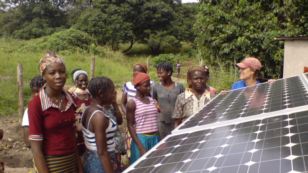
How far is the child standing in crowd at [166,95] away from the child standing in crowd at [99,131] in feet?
5.88

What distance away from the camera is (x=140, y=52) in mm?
42406

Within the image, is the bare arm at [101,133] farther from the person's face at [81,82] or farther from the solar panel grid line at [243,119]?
the person's face at [81,82]

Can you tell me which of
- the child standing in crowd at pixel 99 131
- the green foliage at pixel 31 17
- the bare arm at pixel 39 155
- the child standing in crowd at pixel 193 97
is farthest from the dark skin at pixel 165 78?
the green foliage at pixel 31 17

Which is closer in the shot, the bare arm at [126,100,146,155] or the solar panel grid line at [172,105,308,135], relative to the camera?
the solar panel grid line at [172,105,308,135]

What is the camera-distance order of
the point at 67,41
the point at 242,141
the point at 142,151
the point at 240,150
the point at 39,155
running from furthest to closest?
the point at 67,41, the point at 142,151, the point at 39,155, the point at 242,141, the point at 240,150

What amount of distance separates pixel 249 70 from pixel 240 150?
2726mm

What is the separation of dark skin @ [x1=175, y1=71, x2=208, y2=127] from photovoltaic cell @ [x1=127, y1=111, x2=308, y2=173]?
134 centimetres

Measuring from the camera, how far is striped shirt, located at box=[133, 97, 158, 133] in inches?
177

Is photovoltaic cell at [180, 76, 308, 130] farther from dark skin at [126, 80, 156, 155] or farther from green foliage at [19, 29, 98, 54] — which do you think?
green foliage at [19, 29, 98, 54]

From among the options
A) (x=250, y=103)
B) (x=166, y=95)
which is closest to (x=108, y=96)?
(x=250, y=103)

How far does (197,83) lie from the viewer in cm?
449

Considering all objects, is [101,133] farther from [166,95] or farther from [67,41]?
[67,41]

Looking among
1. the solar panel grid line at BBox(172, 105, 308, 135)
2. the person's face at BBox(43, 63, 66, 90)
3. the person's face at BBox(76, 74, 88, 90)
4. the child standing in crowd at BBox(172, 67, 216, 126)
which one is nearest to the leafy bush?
the person's face at BBox(76, 74, 88, 90)

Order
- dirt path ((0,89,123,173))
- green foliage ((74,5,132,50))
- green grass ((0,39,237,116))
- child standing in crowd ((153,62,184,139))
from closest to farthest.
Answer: child standing in crowd ((153,62,184,139)), dirt path ((0,89,123,173)), green grass ((0,39,237,116)), green foliage ((74,5,132,50))
